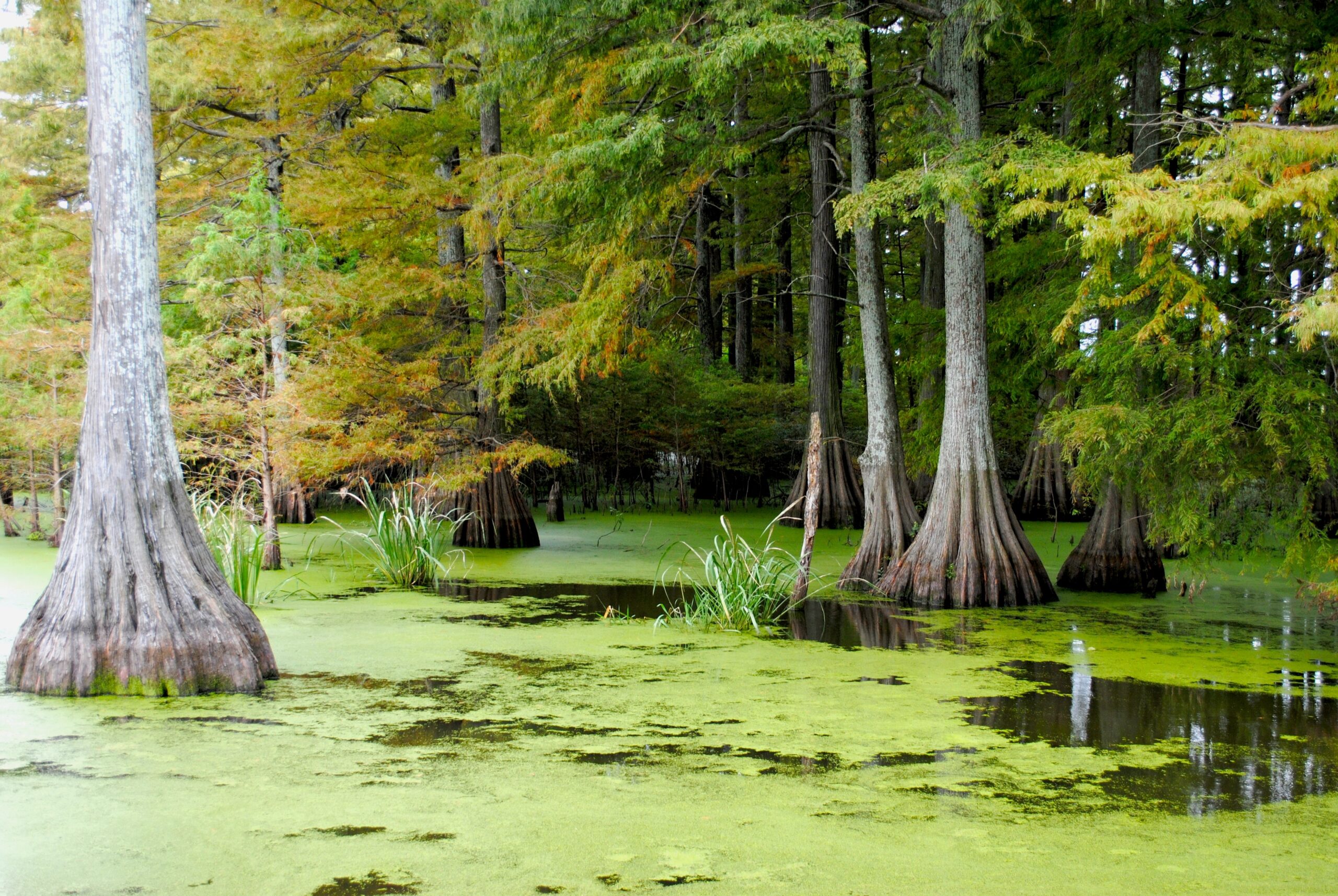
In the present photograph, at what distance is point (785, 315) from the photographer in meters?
18.4

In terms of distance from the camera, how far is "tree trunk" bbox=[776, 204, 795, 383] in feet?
56.2

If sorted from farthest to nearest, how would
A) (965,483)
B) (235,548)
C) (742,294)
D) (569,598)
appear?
(742,294)
(569,598)
(965,483)
(235,548)

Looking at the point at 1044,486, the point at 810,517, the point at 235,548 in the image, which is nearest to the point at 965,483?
the point at 810,517

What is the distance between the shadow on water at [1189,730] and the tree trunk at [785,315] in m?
12.2

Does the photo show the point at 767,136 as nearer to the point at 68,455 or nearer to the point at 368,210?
the point at 368,210

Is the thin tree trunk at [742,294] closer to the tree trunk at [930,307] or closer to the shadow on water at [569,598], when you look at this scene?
the tree trunk at [930,307]

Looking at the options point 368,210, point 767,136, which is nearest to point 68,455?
point 368,210

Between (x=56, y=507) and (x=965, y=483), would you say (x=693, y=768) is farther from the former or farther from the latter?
(x=56, y=507)

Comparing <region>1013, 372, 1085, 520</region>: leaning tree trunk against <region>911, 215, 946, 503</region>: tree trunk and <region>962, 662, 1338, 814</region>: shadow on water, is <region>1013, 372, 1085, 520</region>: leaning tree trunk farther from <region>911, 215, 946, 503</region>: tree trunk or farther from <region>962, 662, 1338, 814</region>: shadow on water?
<region>962, 662, 1338, 814</region>: shadow on water

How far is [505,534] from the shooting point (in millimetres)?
10641

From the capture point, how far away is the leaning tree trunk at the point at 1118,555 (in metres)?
7.84

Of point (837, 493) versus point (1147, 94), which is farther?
point (837, 493)

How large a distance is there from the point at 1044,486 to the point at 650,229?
714 centimetres

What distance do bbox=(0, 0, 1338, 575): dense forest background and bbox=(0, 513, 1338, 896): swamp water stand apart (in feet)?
5.06
